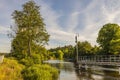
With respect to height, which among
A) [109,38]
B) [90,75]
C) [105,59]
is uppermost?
[109,38]

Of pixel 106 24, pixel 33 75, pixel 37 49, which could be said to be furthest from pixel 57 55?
pixel 33 75

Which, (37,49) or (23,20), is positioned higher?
(23,20)

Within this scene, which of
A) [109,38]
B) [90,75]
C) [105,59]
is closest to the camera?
[90,75]

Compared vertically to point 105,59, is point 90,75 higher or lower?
lower

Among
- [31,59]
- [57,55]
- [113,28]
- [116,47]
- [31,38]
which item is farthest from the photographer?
[57,55]

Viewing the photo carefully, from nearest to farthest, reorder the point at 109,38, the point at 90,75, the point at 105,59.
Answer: the point at 90,75, the point at 105,59, the point at 109,38

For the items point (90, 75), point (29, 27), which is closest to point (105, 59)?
point (90, 75)

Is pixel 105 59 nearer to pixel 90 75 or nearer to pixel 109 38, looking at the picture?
pixel 90 75

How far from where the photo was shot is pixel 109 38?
6222 cm

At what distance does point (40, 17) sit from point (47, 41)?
4.67m

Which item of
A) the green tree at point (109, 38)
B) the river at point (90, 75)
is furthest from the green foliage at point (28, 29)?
the green tree at point (109, 38)

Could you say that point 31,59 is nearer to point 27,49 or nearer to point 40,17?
point 27,49

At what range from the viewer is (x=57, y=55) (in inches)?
6875

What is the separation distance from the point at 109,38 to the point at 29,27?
23783 mm
